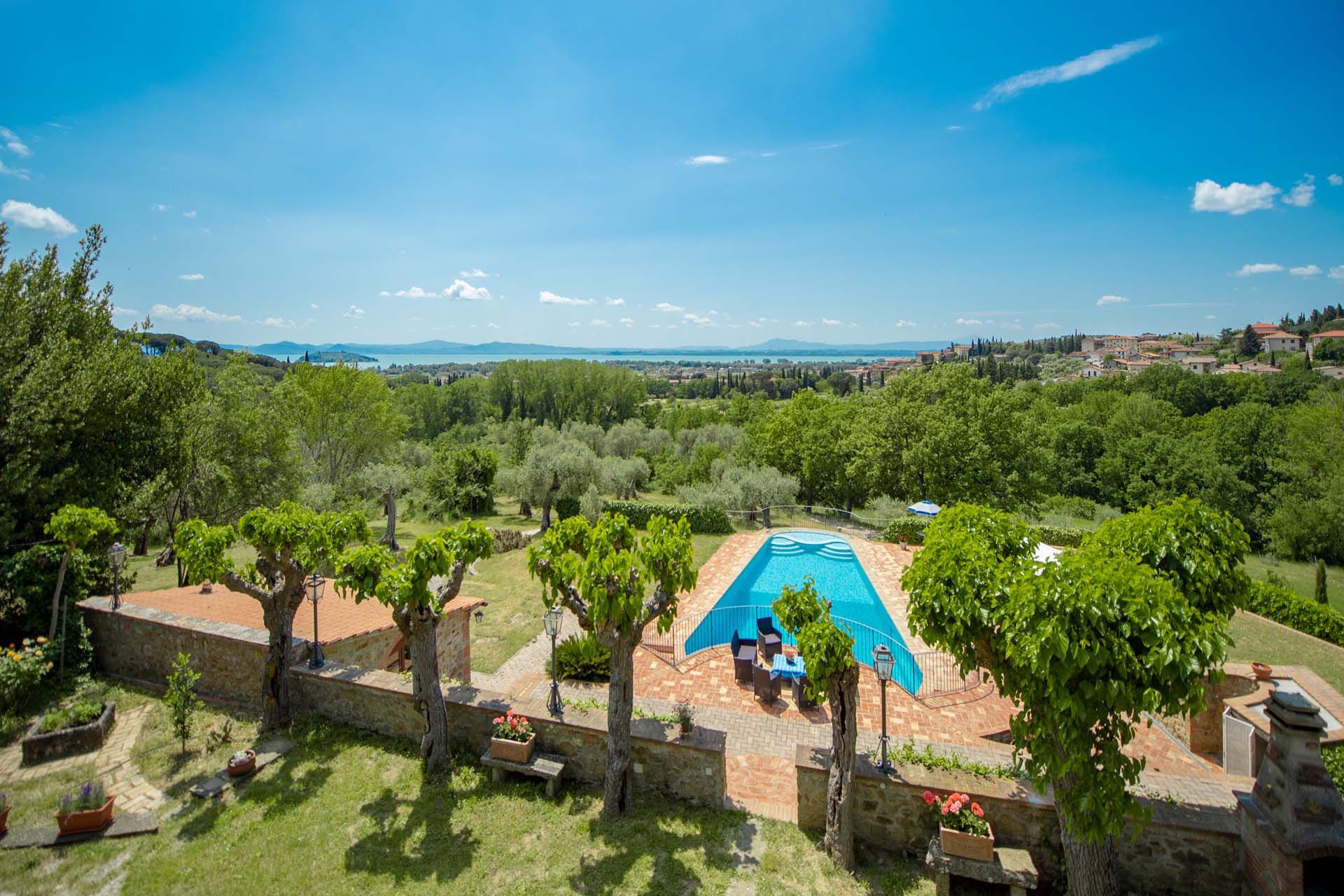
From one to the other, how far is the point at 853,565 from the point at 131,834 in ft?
55.0

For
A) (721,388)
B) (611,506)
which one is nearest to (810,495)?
(611,506)

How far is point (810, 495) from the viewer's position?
108 feet

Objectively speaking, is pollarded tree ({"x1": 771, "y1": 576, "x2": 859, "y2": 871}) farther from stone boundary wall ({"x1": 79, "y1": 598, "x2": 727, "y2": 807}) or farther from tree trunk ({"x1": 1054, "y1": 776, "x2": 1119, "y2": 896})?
tree trunk ({"x1": 1054, "y1": 776, "x2": 1119, "y2": 896})

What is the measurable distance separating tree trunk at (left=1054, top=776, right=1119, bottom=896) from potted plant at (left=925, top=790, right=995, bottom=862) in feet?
2.25

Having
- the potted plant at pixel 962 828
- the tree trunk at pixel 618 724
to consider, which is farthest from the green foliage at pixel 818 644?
the tree trunk at pixel 618 724

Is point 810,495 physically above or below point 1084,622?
below

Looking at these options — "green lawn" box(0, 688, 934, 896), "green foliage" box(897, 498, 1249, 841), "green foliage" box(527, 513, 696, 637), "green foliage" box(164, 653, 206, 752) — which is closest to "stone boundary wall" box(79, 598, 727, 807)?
"green lawn" box(0, 688, 934, 896)

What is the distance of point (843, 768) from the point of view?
604cm

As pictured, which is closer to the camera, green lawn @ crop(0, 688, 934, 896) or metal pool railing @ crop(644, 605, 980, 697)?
green lawn @ crop(0, 688, 934, 896)

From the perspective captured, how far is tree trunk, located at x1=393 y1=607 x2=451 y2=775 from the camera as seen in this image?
7.12 metres

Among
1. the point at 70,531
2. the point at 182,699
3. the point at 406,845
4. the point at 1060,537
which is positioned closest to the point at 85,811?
the point at 182,699

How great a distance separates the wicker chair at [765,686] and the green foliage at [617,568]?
444 centimetres

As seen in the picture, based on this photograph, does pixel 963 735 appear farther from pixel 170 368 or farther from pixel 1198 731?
pixel 170 368

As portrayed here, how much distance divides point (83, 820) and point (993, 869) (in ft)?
31.8
